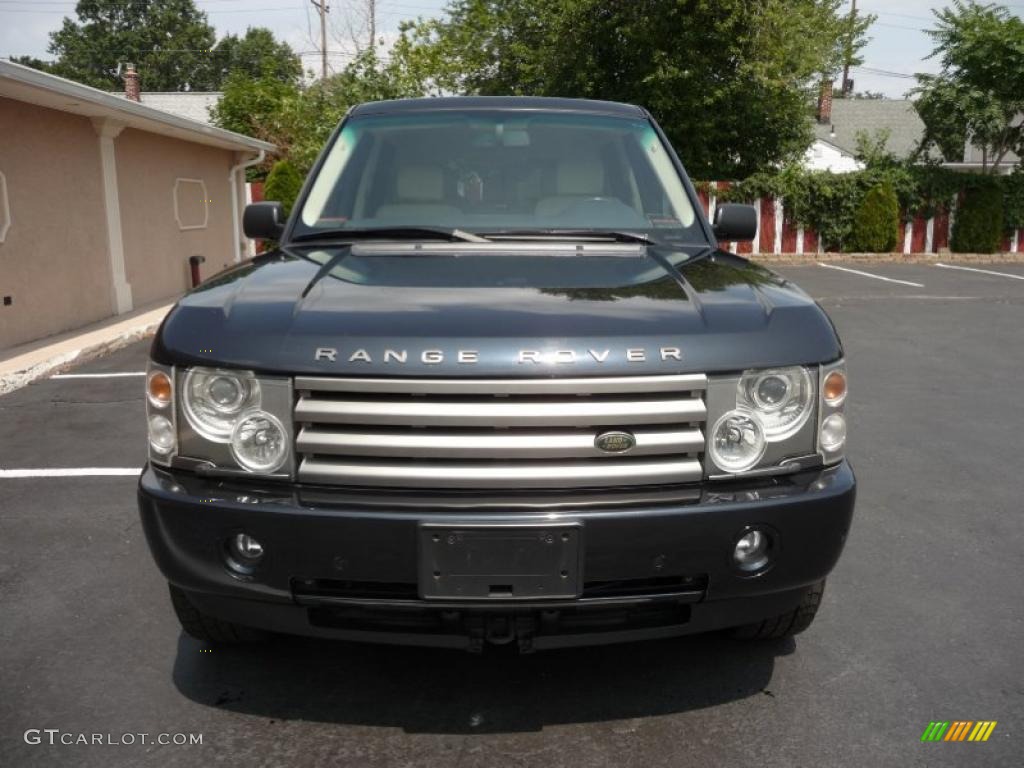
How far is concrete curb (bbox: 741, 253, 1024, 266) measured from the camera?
888 inches

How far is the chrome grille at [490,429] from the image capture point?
2320 mm

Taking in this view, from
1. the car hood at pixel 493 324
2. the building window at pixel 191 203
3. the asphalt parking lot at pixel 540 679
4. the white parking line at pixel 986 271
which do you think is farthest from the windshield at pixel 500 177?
the white parking line at pixel 986 271

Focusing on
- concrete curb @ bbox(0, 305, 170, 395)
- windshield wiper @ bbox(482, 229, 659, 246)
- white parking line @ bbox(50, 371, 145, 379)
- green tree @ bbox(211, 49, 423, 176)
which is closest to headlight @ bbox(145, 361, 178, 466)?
windshield wiper @ bbox(482, 229, 659, 246)

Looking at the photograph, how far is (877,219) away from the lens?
75.9 feet

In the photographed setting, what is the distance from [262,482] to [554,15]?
2585 cm

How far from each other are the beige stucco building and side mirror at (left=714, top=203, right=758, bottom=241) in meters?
7.12

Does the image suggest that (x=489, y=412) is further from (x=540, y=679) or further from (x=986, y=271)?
(x=986, y=271)

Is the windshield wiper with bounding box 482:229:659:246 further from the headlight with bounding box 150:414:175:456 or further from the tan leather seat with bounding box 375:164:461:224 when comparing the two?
the headlight with bounding box 150:414:175:456

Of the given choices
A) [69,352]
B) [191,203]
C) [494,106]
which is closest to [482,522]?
[494,106]

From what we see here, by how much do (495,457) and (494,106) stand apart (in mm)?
2229

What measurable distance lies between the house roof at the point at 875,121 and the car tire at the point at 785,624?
4903 centimetres

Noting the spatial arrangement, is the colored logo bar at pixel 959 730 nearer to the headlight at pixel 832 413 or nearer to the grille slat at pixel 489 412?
the headlight at pixel 832 413

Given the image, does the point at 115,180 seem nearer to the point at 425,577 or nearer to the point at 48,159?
the point at 48,159

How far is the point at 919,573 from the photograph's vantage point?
12.8ft
